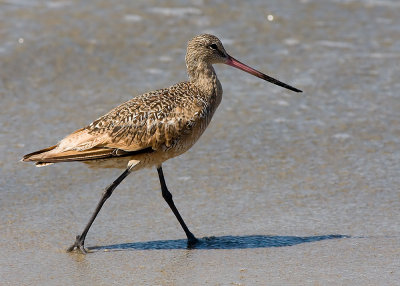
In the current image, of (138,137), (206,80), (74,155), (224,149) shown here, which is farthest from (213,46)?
(74,155)

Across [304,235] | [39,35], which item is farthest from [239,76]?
[304,235]

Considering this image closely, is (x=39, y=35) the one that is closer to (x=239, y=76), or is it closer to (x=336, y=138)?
(x=239, y=76)

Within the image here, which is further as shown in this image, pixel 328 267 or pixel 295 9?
pixel 295 9

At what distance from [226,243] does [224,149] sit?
5.39 feet

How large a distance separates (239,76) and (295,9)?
68.3 inches

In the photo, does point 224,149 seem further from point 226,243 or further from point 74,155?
point 74,155

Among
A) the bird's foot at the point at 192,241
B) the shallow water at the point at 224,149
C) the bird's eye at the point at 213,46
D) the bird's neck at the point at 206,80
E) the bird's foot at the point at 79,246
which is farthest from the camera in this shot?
the bird's eye at the point at 213,46

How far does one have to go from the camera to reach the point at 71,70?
27.2 ft

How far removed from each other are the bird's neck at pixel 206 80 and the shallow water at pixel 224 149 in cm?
82

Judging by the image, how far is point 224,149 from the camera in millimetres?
Answer: 6918

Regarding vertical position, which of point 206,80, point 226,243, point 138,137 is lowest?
point 226,243

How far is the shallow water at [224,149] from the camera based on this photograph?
5105 mm

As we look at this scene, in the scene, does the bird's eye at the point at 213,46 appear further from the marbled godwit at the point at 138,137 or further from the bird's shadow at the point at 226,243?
the bird's shadow at the point at 226,243

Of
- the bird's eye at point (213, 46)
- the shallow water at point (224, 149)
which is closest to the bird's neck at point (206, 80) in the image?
the bird's eye at point (213, 46)
